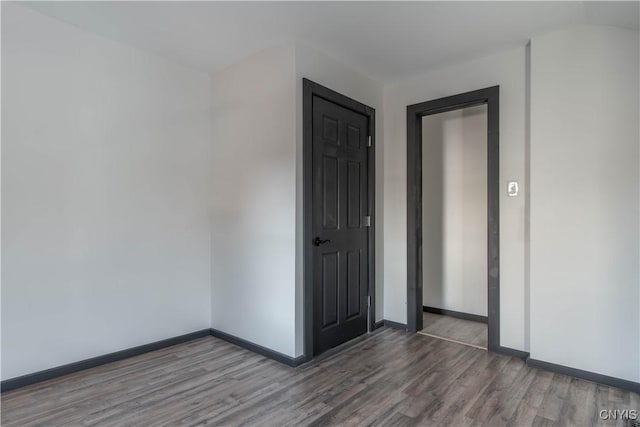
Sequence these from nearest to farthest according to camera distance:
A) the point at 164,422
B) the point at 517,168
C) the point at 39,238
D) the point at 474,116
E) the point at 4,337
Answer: the point at 164,422, the point at 4,337, the point at 39,238, the point at 517,168, the point at 474,116

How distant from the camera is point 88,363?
2.72m

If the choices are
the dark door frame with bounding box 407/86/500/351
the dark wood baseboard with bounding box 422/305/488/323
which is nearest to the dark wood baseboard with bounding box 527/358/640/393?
the dark door frame with bounding box 407/86/500/351

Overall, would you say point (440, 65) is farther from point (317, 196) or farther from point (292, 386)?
point (292, 386)

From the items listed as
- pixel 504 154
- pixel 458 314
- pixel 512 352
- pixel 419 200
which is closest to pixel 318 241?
pixel 419 200

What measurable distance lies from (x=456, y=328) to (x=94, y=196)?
11.9 ft

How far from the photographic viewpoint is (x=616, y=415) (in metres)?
2.11

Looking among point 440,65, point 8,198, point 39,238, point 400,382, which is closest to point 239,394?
point 400,382

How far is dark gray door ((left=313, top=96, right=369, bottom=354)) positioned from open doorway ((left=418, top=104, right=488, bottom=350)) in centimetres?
101

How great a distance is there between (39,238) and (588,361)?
405 cm

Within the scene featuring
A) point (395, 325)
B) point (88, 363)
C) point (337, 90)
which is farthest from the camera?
point (395, 325)

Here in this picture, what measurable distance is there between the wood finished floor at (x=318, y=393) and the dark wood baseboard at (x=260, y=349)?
0.19ft

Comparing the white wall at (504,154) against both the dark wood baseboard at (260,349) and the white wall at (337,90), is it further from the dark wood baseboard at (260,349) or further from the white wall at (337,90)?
the dark wood baseboard at (260,349)

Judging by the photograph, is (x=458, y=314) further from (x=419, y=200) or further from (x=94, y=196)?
(x=94, y=196)

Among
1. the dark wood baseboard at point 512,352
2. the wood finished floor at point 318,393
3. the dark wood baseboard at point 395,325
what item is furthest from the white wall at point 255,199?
the dark wood baseboard at point 512,352
